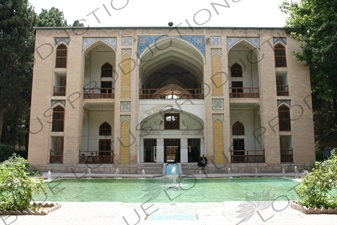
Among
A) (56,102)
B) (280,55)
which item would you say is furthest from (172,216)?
(280,55)

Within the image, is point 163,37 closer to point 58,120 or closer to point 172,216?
point 58,120

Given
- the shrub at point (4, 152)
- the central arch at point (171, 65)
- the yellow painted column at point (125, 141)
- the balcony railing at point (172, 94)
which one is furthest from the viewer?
the shrub at point (4, 152)

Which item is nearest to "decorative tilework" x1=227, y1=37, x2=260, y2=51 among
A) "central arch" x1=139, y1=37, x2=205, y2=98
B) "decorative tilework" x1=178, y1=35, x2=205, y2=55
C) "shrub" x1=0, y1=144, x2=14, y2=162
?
"decorative tilework" x1=178, y1=35, x2=205, y2=55

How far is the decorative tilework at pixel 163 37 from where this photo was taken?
55.7 feet

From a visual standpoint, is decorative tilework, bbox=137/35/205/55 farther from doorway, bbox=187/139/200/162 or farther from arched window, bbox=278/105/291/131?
doorway, bbox=187/139/200/162

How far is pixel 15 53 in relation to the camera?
63.2ft

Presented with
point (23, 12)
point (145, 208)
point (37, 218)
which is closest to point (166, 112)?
point (23, 12)

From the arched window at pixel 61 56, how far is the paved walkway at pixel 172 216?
12.1 m

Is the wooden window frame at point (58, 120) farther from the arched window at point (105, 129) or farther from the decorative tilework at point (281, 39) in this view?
the decorative tilework at point (281, 39)

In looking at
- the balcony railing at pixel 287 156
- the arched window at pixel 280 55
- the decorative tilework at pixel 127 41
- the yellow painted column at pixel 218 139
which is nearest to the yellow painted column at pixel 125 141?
the decorative tilework at pixel 127 41

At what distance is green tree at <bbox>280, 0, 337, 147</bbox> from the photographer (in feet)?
47.0

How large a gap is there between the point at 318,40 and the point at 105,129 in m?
12.3

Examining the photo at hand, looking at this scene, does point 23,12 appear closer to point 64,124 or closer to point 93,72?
point 93,72

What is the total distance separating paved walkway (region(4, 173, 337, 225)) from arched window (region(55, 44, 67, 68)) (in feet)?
39.6
